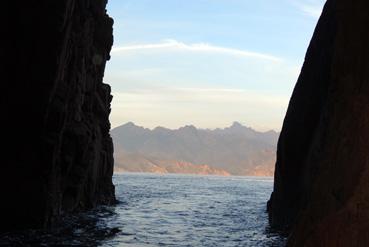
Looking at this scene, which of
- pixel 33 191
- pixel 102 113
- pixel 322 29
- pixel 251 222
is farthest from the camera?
pixel 102 113

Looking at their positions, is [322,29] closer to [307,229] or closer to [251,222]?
[307,229]

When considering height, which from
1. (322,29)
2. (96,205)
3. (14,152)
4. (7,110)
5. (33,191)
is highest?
(322,29)

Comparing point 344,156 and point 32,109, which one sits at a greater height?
point 32,109

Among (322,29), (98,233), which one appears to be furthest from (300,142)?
(98,233)

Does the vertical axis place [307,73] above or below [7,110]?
above

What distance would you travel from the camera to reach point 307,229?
33.9 ft

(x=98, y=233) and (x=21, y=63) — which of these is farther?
(x=98, y=233)

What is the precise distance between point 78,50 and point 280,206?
20829 mm

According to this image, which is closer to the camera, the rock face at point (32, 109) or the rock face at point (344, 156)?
the rock face at point (344, 156)

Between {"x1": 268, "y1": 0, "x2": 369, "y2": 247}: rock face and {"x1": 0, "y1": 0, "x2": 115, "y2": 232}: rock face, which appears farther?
{"x1": 0, "y1": 0, "x2": 115, "y2": 232}: rock face

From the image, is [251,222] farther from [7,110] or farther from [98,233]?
[7,110]

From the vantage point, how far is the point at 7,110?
29.4 m

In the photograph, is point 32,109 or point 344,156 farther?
point 32,109

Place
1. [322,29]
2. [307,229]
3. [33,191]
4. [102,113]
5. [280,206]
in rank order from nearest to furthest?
[307,229]
[322,29]
[33,191]
[280,206]
[102,113]
